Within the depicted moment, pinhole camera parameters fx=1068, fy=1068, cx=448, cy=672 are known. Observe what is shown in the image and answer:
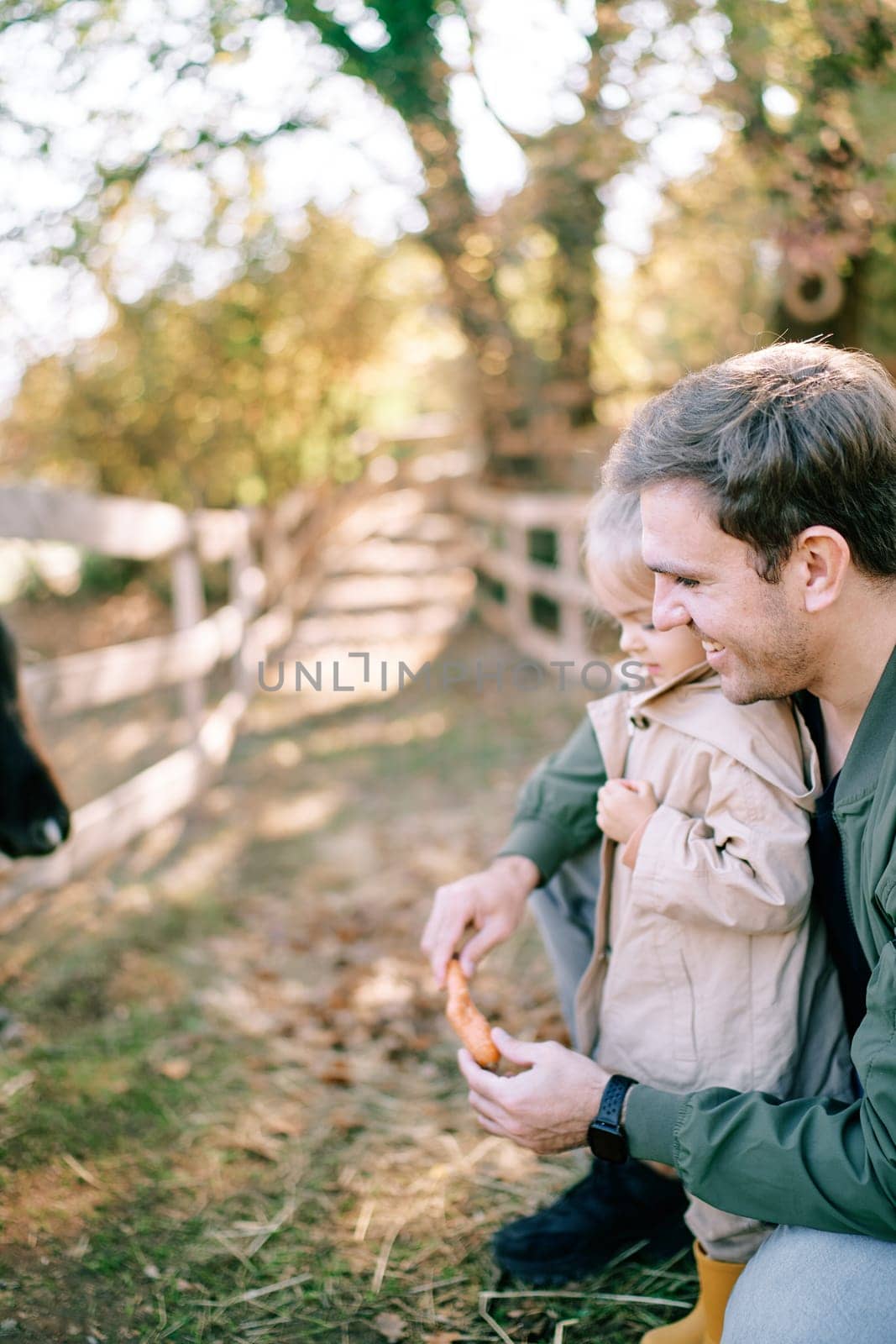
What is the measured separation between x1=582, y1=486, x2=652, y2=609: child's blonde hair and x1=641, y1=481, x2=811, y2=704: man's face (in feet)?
0.90

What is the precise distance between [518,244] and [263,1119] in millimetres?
5343

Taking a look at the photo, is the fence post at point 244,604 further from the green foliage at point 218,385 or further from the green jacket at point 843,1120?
the green jacket at point 843,1120

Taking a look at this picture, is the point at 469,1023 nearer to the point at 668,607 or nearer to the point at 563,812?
the point at 563,812

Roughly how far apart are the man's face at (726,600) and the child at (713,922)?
0.49ft

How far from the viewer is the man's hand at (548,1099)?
65.1 inches

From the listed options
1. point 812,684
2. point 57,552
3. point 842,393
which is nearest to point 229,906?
point 812,684

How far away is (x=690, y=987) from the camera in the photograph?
1.76 metres

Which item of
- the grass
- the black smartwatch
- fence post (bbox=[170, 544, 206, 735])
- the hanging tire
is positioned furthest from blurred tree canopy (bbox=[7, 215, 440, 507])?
the black smartwatch

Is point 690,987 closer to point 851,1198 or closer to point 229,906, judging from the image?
point 851,1198

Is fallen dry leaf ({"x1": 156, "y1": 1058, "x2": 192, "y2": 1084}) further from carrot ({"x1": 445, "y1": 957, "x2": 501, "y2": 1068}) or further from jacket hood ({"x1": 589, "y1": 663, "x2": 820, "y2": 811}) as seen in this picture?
jacket hood ({"x1": 589, "y1": 663, "x2": 820, "y2": 811})

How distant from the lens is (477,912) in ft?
6.79

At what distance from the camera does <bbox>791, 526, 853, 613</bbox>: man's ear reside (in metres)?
1.53

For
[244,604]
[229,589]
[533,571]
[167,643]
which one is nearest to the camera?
[167,643]

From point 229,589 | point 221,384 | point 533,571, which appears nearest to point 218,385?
point 221,384
